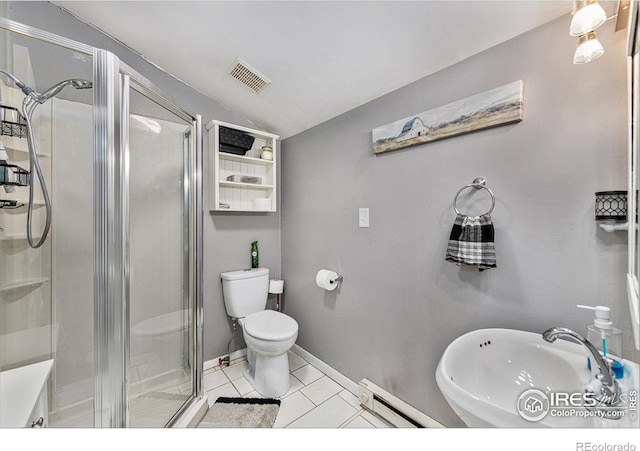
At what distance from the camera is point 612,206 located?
2.25 feet

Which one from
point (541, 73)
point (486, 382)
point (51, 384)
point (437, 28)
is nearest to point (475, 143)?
point (541, 73)

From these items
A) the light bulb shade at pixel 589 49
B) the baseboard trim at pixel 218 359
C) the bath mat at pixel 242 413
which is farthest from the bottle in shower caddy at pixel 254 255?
the light bulb shade at pixel 589 49

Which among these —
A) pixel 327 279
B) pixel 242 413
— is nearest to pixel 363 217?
pixel 327 279

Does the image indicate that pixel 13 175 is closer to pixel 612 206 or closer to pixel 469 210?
pixel 469 210

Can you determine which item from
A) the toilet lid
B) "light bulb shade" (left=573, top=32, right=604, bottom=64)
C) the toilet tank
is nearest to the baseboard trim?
the toilet tank

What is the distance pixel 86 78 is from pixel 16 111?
0.35 m

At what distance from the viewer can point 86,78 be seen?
0.82 meters

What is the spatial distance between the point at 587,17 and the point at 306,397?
197 cm

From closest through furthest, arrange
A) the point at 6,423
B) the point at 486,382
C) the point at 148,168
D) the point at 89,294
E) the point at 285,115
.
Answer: the point at 6,423 < the point at 486,382 < the point at 89,294 < the point at 148,168 < the point at 285,115

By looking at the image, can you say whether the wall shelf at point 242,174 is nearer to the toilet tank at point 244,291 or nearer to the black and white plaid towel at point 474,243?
the toilet tank at point 244,291

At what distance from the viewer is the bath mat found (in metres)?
1.20

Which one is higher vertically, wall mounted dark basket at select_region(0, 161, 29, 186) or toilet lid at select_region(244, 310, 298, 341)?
wall mounted dark basket at select_region(0, 161, 29, 186)

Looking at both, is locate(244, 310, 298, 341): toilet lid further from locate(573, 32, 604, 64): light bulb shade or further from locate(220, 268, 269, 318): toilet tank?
locate(573, 32, 604, 64): light bulb shade
